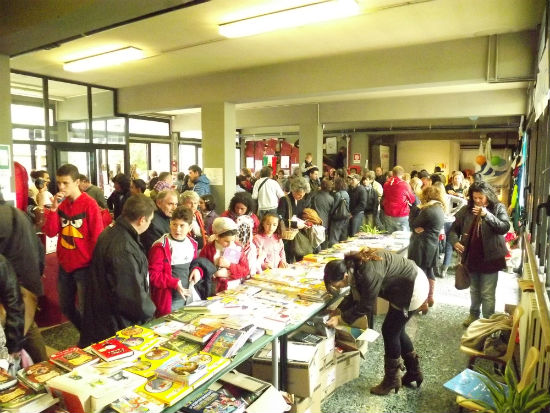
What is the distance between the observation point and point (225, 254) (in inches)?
132

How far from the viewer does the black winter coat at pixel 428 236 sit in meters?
4.61

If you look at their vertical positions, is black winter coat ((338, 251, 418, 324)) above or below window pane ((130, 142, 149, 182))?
below

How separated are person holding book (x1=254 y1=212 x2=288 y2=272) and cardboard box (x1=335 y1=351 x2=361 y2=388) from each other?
1.08 metres

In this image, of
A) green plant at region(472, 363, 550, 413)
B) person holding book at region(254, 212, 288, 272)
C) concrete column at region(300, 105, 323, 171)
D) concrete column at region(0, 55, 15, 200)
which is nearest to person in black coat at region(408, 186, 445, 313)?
person holding book at region(254, 212, 288, 272)

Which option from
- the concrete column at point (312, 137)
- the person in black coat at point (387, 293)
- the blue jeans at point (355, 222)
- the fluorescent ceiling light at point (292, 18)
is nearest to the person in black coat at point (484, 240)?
the person in black coat at point (387, 293)

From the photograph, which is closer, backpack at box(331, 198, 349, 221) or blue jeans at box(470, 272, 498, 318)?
blue jeans at box(470, 272, 498, 318)

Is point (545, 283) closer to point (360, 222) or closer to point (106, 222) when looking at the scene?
point (106, 222)

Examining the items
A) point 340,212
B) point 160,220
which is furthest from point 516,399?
point 340,212

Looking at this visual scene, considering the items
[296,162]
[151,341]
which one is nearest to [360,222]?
[151,341]

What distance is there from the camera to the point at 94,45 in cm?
538

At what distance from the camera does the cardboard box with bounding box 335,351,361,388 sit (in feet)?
10.2

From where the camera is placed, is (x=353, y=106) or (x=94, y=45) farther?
(x=353, y=106)

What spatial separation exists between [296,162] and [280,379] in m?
12.6

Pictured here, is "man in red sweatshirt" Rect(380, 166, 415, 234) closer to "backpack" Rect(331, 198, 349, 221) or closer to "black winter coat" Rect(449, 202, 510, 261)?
"backpack" Rect(331, 198, 349, 221)
